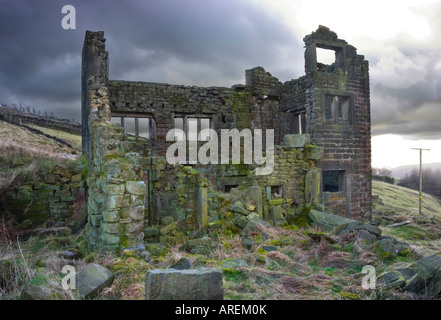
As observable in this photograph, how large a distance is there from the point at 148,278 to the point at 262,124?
13.1 meters

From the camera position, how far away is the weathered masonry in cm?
620

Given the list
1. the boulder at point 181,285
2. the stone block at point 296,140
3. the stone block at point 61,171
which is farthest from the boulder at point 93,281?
the stone block at point 296,140

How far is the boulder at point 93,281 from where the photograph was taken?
3.71 meters

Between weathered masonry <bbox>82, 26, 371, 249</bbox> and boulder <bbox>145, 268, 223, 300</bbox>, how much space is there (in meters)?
2.45

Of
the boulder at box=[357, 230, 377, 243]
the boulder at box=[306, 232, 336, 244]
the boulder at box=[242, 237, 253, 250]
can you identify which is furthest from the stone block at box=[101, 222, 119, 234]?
the boulder at box=[357, 230, 377, 243]

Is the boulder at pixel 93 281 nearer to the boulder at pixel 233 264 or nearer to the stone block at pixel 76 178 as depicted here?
the boulder at pixel 233 264

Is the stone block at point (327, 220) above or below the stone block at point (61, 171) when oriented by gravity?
below

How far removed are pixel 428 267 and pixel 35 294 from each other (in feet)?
15.2

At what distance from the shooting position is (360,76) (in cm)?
1478

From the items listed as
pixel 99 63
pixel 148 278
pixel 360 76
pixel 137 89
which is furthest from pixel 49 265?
pixel 360 76

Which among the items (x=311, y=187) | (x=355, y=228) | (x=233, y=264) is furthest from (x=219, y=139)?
(x=233, y=264)

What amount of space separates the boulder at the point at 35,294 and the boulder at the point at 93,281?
0.37 meters

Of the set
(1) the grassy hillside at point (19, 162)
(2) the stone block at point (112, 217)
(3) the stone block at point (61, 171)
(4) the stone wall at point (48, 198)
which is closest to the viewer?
(2) the stone block at point (112, 217)

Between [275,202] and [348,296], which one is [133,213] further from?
[275,202]
